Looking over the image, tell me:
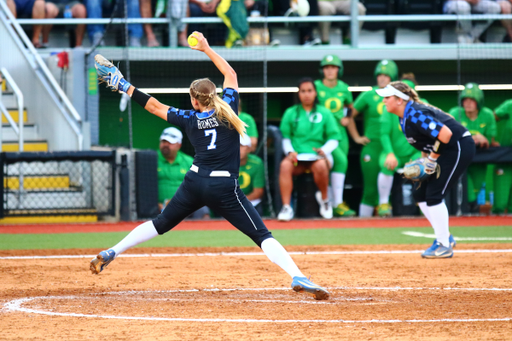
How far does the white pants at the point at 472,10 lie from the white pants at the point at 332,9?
1861mm

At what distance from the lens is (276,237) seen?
9734 millimetres

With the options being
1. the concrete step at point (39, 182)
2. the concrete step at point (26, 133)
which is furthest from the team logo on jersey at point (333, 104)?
the concrete step at point (26, 133)

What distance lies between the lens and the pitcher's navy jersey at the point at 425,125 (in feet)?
23.8

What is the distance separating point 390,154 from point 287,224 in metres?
2.15

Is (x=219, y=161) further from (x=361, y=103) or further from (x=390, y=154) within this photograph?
(x=361, y=103)

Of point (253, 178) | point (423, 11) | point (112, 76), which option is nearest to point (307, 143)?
point (253, 178)

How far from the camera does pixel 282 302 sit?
5117 millimetres

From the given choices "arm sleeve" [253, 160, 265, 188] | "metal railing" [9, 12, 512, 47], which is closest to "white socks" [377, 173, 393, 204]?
"arm sleeve" [253, 160, 265, 188]

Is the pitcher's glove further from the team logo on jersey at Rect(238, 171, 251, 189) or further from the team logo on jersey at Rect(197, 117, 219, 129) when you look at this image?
the team logo on jersey at Rect(238, 171, 251, 189)

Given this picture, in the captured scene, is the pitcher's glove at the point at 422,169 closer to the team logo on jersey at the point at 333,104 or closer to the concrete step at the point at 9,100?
the team logo on jersey at the point at 333,104

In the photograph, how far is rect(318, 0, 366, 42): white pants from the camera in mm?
14594

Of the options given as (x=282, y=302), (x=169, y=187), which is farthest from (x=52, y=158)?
(x=282, y=302)

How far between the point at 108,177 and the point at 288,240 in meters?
3.88

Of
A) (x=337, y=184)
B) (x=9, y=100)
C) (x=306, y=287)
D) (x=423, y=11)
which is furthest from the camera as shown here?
(x=423, y=11)
